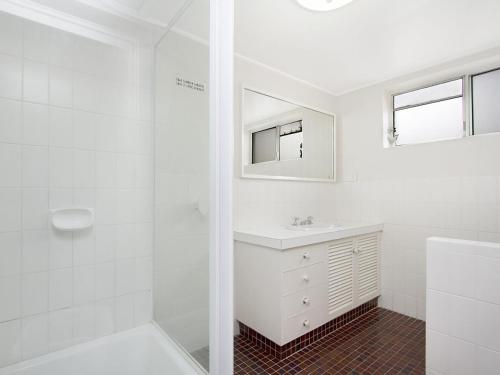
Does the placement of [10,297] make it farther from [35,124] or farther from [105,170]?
[35,124]

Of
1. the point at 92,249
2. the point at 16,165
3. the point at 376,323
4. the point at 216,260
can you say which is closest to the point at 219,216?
the point at 216,260

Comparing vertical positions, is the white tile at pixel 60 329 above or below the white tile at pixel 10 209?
below

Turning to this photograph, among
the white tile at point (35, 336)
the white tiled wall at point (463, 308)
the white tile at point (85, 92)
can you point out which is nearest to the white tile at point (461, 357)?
the white tiled wall at point (463, 308)

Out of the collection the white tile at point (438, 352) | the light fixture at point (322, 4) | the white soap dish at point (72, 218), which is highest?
the light fixture at point (322, 4)

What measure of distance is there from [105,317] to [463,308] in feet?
6.30

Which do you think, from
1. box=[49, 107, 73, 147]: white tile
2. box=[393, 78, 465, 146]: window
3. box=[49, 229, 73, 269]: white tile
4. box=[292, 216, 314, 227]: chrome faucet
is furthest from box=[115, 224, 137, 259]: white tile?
box=[393, 78, 465, 146]: window

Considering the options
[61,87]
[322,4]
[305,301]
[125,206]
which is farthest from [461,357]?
[61,87]

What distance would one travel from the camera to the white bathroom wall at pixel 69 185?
1.27 metres

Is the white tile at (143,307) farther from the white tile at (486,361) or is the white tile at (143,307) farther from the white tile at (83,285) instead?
the white tile at (486,361)

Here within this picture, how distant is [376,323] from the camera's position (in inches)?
91.3

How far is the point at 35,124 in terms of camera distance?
1320mm

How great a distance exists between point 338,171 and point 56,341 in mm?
2872

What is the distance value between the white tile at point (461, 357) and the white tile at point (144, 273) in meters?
1.72

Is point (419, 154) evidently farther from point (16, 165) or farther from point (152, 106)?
point (16, 165)
